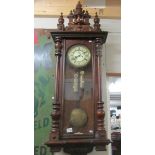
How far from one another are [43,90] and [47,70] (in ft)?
0.55

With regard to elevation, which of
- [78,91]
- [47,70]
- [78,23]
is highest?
[78,23]

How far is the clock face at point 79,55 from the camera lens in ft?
6.40

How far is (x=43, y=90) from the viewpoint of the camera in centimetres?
224

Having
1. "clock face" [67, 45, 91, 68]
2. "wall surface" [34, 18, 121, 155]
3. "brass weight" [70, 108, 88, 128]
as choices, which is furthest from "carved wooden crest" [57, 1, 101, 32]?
"brass weight" [70, 108, 88, 128]

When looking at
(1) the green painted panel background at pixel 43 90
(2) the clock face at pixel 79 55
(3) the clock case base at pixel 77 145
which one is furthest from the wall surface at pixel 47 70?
(2) the clock face at pixel 79 55

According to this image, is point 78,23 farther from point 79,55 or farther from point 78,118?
point 78,118

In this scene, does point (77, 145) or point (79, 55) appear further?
point (79, 55)

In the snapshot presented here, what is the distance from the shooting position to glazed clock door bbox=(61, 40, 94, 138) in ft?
6.23

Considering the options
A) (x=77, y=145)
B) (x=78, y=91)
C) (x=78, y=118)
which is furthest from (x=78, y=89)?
(x=77, y=145)

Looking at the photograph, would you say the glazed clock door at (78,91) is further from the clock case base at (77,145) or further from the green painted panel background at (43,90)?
the green painted panel background at (43,90)

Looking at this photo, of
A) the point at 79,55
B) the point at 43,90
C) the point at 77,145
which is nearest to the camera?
the point at 77,145
